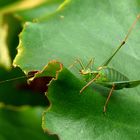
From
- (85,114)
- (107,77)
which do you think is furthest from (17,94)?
(85,114)

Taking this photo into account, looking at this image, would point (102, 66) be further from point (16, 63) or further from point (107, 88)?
point (16, 63)

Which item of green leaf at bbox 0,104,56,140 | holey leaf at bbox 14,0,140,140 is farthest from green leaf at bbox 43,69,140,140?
green leaf at bbox 0,104,56,140

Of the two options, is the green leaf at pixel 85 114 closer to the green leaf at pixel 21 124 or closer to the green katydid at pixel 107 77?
the green katydid at pixel 107 77

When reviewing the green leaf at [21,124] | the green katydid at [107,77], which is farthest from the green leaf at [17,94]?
the green katydid at [107,77]

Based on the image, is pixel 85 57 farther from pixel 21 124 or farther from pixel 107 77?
pixel 21 124

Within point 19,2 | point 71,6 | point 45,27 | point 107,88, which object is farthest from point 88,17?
point 19,2

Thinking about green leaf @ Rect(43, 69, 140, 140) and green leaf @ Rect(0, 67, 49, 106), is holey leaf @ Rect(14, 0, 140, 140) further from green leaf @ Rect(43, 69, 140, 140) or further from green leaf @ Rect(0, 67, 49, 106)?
green leaf @ Rect(0, 67, 49, 106)
